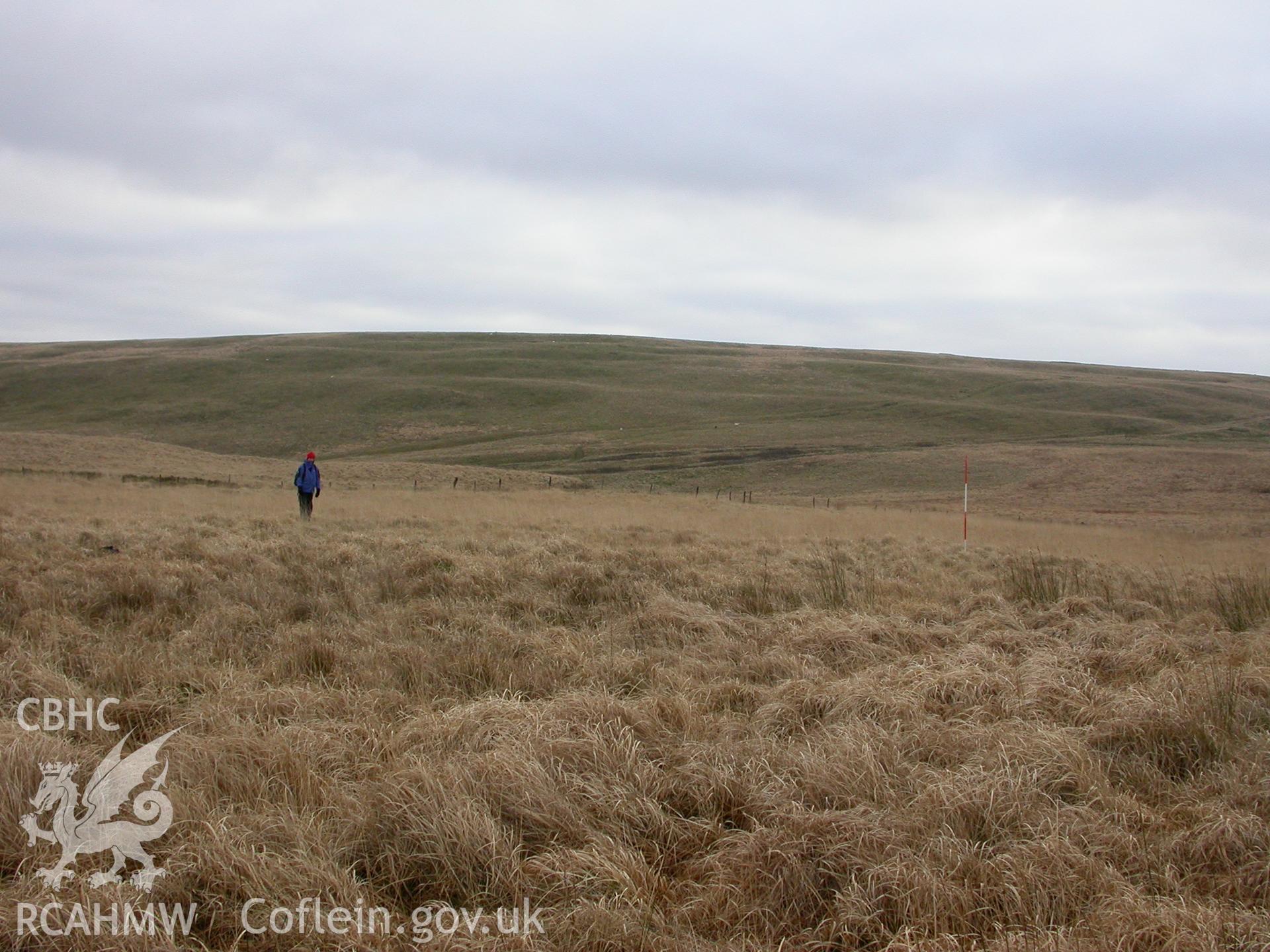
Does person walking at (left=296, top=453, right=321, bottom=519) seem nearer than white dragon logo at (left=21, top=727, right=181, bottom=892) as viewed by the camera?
No

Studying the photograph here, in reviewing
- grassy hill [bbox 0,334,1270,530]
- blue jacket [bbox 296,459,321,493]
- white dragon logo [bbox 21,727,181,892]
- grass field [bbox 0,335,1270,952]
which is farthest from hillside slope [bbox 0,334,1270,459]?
white dragon logo [bbox 21,727,181,892]

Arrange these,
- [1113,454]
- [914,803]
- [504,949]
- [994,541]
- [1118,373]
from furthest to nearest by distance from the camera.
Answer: [1118,373] < [1113,454] < [994,541] < [914,803] < [504,949]

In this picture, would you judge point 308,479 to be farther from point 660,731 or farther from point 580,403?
point 580,403

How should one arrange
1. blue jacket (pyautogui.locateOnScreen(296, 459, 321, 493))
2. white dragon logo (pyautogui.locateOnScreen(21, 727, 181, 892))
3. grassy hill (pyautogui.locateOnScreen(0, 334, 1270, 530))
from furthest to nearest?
1. grassy hill (pyautogui.locateOnScreen(0, 334, 1270, 530))
2. blue jacket (pyautogui.locateOnScreen(296, 459, 321, 493))
3. white dragon logo (pyautogui.locateOnScreen(21, 727, 181, 892))

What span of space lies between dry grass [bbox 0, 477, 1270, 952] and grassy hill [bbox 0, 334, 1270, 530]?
35.3 metres

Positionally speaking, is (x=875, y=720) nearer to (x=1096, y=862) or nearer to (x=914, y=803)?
(x=914, y=803)

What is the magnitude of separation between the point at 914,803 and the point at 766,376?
99.5 metres

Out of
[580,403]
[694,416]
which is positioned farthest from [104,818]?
[580,403]

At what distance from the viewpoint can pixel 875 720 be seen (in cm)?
502

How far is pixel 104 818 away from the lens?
368 cm

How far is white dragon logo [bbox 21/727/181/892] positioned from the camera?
11.0 ft

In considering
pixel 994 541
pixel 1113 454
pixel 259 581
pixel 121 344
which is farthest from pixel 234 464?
pixel 121 344

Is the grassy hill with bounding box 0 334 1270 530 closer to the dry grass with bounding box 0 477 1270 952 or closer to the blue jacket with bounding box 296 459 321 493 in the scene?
the blue jacket with bounding box 296 459 321 493

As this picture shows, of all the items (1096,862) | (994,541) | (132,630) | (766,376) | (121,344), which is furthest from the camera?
(121,344)
